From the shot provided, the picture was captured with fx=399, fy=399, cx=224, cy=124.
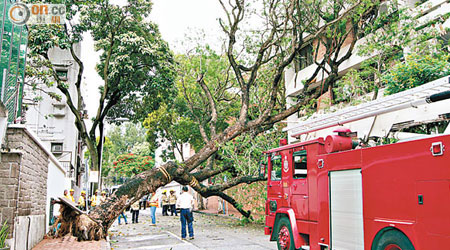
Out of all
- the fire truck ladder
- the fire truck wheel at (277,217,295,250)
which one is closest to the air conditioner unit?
the fire truck wheel at (277,217,295,250)

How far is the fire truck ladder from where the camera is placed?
6.21m

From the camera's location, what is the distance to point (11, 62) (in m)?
8.42

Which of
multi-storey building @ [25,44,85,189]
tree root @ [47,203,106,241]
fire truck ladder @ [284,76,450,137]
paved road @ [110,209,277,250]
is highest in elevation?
multi-storey building @ [25,44,85,189]

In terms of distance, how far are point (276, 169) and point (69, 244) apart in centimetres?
656

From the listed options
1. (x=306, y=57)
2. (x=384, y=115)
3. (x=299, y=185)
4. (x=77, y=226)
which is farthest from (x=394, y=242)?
(x=306, y=57)

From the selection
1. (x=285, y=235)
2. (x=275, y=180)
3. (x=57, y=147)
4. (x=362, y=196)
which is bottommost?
(x=285, y=235)

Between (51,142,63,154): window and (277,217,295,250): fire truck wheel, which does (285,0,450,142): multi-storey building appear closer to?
(277,217,295,250): fire truck wheel

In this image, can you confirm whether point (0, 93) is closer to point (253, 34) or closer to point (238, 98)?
point (253, 34)

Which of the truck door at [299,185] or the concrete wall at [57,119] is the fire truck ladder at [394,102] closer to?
→ the truck door at [299,185]

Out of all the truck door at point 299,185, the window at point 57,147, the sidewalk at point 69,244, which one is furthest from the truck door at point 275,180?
the window at point 57,147

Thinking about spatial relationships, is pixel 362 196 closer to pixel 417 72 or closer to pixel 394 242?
pixel 394 242

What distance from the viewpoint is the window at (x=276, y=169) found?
9.94 meters

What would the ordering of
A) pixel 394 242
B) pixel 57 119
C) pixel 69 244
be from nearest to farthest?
pixel 394 242 < pixel 69 244 < pixel 57 119

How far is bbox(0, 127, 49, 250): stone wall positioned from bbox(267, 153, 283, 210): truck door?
5.97m
